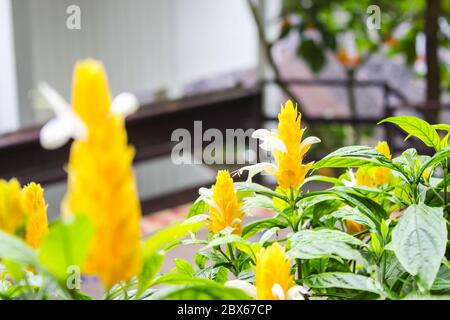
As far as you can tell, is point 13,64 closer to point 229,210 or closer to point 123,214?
point 229,210

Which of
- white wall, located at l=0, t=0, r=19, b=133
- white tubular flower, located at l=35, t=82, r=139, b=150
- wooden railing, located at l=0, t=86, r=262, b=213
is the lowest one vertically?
wooden railing, located at l=0, t=86, r=262, b=213

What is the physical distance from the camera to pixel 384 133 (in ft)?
9.86

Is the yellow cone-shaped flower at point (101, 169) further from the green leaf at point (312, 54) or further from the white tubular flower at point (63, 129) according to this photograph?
the green leaf at point (312, 54)

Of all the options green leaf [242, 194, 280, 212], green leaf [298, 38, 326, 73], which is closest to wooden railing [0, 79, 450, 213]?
green leaf [298, 38, 326, 73]

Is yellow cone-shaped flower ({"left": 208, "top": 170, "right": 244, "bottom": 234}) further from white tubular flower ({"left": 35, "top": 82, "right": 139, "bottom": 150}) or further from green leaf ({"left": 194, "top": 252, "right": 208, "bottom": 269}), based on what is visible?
white tubular flower ({"left": 35, "top": 82, "right": 139, "bottom": 150})

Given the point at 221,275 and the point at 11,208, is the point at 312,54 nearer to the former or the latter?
the point at 221,275

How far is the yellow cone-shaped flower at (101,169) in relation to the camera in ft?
0.79

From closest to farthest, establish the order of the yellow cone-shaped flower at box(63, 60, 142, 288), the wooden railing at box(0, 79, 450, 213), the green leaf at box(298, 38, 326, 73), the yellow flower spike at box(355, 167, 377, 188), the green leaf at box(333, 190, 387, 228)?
the yellow cone-shaped flower at box(63, 60, 142, 288) → the green leaf at box(333, 190, 387, 228) → the yellow flower spike at box(355, 167, 377, 188) → the wooden railing at box(0, 79, 450, 213) → the green leaf at box(298, 38, 326, 73)

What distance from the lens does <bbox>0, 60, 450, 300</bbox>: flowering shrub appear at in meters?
0.25

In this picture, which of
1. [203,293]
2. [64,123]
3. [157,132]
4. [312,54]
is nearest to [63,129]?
[64,123]

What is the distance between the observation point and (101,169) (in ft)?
0.79

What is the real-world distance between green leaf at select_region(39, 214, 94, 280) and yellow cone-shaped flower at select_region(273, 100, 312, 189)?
0.66ft
